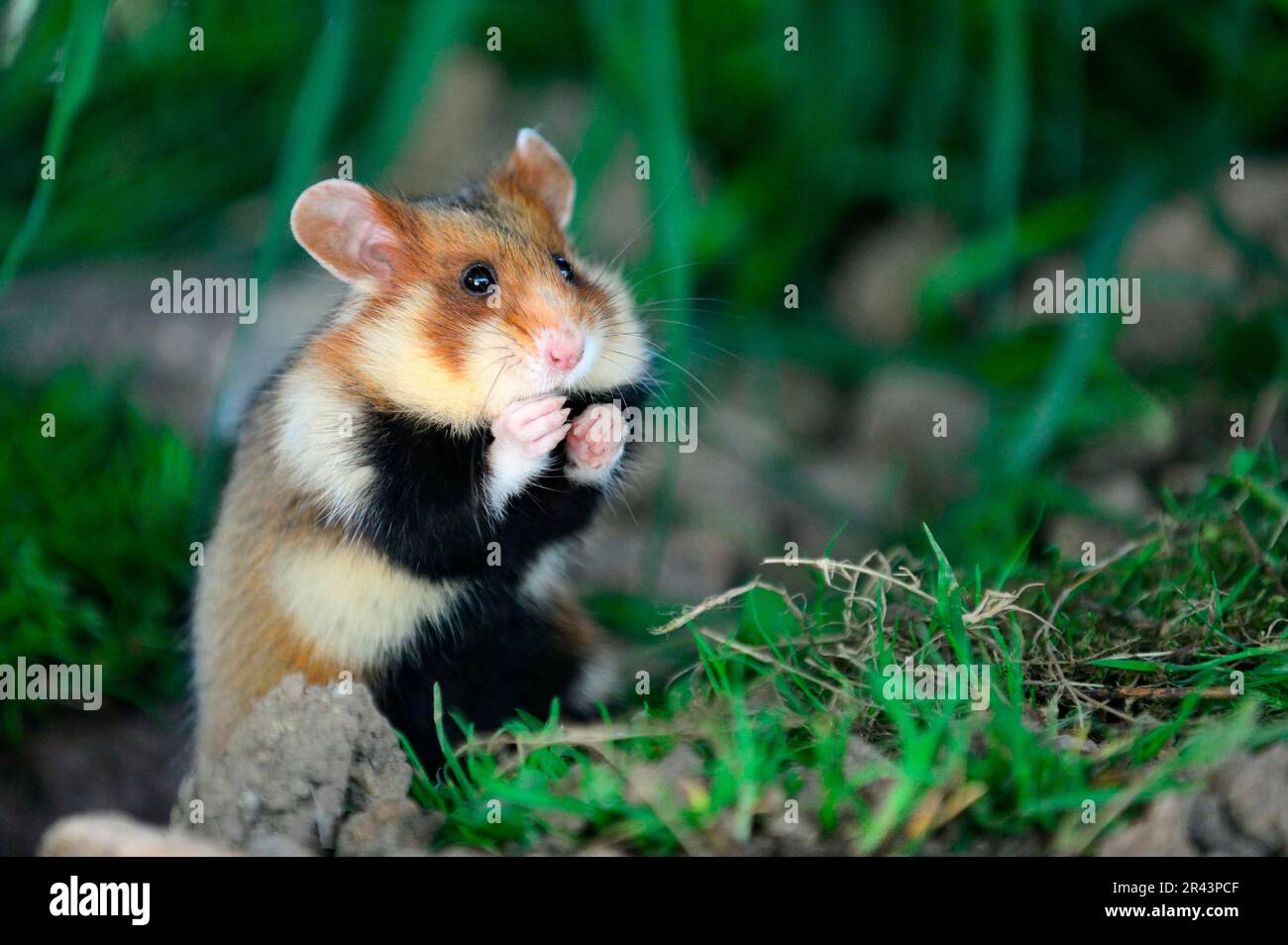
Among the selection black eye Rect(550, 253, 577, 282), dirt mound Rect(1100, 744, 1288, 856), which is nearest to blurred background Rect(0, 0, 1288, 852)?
black eye Rect(550, 253, 577, 282)

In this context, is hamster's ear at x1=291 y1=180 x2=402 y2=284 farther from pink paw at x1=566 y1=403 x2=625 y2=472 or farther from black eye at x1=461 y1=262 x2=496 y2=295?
pink paw at x1=566 y1=403 x2=625 y2=472

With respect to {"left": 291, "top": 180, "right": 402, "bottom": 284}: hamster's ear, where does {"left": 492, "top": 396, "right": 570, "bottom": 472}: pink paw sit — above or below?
below

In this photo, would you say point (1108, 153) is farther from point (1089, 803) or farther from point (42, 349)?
point (42, 349)

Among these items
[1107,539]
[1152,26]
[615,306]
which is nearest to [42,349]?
[615,306]

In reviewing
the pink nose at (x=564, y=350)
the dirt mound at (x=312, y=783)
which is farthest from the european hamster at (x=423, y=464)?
the dirt mound at (x=312, y=783)

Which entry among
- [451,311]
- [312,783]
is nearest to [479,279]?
[451,311]

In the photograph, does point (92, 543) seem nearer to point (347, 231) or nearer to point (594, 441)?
point (347, 231)
